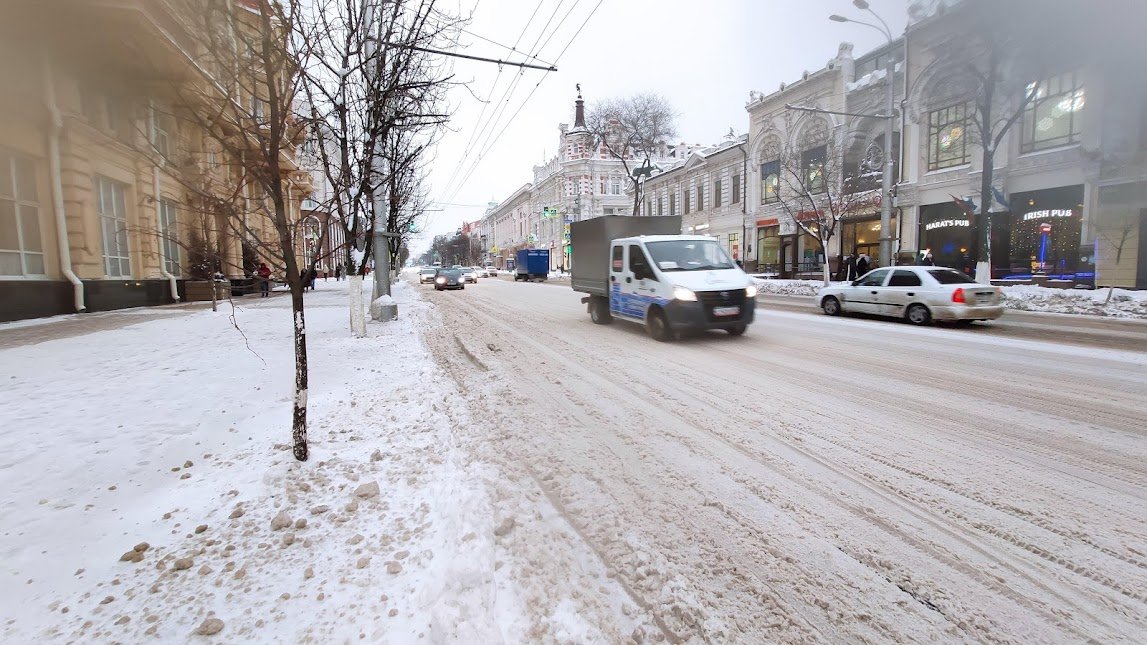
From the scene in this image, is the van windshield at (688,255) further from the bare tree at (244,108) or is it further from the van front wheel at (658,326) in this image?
the bare tree at (244,108)

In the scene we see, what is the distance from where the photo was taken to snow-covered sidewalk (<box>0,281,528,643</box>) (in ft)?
6.86

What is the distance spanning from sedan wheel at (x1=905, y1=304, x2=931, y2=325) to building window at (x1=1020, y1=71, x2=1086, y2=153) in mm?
14102

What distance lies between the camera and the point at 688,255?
9828 mm

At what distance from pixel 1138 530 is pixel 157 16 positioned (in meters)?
6.79

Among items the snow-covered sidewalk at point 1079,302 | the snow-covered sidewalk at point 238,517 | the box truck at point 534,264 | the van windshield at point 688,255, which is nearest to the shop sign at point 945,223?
the snow-covered sidewalk at point 1079,302

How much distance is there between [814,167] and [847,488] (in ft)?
85.1

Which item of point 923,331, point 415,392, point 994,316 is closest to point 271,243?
point 415,392

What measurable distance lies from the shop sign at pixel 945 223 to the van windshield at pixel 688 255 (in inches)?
779

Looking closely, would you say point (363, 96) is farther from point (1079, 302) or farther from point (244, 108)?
point (1079, 302)

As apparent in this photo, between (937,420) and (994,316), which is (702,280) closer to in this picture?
(937,420)

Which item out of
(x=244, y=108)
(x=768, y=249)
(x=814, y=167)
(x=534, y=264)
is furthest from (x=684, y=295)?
(x=534, y=264)

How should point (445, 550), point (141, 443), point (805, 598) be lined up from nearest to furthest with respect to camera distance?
point (805, 598) → point (445, 550) → point (141, 443)

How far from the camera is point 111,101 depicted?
4.20 metres

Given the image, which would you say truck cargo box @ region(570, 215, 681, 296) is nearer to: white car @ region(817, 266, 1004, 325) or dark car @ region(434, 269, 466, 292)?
white car @ region(817, 266, 1004, 325)
